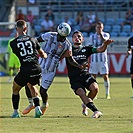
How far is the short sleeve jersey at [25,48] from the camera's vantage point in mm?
11914

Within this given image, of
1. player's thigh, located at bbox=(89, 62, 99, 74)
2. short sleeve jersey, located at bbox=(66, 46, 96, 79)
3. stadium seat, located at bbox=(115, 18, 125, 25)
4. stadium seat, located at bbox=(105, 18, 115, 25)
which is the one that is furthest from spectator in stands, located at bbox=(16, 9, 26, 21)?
short sleeve jersey, located at bbox=(66, 46, 96, 79)

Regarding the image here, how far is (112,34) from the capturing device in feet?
106

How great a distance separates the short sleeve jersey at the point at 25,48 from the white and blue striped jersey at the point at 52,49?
59cm

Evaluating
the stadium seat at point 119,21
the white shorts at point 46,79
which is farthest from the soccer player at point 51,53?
the stadium seat at point 119,21

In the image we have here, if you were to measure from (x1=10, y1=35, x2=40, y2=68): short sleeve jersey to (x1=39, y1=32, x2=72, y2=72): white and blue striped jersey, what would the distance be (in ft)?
1.95

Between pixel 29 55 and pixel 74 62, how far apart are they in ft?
3.57

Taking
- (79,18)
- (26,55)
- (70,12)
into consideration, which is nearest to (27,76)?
(26,55)

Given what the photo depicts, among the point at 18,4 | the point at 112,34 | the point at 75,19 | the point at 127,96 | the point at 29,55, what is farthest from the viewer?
the point at 18,4

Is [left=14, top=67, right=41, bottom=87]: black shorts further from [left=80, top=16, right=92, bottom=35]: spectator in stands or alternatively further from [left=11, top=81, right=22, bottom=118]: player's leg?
[left=80, top=16, right=92, bottom=35]: spectator in stands

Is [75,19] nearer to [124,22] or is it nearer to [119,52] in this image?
[124,22]

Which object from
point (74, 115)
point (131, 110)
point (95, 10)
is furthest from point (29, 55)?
point (95, 10)

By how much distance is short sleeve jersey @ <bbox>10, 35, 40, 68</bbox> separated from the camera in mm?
11914

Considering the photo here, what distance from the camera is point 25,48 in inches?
469

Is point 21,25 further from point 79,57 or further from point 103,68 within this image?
point 103,68
